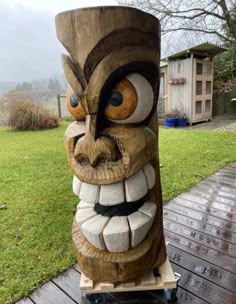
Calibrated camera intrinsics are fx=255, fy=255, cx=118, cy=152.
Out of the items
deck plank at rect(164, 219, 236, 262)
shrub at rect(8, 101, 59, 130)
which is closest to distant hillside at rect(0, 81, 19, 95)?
shrub at rect(8, 101, 59, 130)

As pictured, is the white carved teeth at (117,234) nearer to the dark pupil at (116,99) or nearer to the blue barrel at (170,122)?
the dark pupil at (116,99)

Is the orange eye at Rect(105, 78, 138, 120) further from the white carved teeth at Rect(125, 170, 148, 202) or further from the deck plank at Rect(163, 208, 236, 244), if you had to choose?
the deck plank at Rect(163, 208, 236, 244)

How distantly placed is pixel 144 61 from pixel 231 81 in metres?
8.95

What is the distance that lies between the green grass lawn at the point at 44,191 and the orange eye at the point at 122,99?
42.3 inches

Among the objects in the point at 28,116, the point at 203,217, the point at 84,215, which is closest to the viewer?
the point at 84,215

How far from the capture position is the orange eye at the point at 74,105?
108 centimetres

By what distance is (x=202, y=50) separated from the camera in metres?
6.82

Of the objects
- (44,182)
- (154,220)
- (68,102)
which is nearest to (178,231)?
(154,220)

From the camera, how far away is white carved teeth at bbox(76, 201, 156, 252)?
1.10 m

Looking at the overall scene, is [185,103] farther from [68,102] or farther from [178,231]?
[68,102]

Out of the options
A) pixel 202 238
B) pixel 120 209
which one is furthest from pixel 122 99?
pixel 202 238

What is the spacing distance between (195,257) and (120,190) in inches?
34.1

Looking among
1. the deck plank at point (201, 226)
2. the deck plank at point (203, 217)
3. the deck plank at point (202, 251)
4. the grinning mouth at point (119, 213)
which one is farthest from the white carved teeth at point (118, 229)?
the deck plank at point (203, 217)

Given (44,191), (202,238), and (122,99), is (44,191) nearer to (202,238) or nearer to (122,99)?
(202,238)
